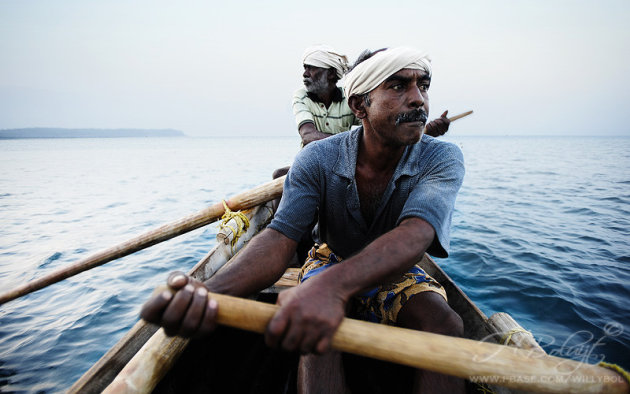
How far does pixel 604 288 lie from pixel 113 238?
10.0 m

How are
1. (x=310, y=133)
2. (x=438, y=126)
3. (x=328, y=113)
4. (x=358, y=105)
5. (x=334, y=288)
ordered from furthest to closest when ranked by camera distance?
(x=328, y=113) < (x=310, y=133) < (x=438, y=126) < (x=358, y=105) < (x=334, y=288)

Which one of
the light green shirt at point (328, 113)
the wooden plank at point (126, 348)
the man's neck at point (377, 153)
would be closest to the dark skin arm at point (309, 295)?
the man's neck at point (377, 153)

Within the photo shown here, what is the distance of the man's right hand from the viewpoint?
40.0 inches

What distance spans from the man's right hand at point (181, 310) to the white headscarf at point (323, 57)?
11.7 ft

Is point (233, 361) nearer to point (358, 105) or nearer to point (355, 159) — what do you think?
point (355, 159)

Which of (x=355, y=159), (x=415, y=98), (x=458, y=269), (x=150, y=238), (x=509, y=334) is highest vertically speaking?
(x=415, y=98)

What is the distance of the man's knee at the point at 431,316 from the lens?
4.86 feet

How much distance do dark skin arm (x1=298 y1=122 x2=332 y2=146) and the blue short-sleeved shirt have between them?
1595mm

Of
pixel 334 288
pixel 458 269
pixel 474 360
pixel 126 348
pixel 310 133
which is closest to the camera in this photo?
pixel 474 360

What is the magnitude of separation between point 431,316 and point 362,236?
0.63 meters

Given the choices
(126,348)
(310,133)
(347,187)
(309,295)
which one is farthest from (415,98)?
(126,348)

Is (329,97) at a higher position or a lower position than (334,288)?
Result: higher

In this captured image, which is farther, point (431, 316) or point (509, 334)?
point (509, 334)

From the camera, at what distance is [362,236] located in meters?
1.96
